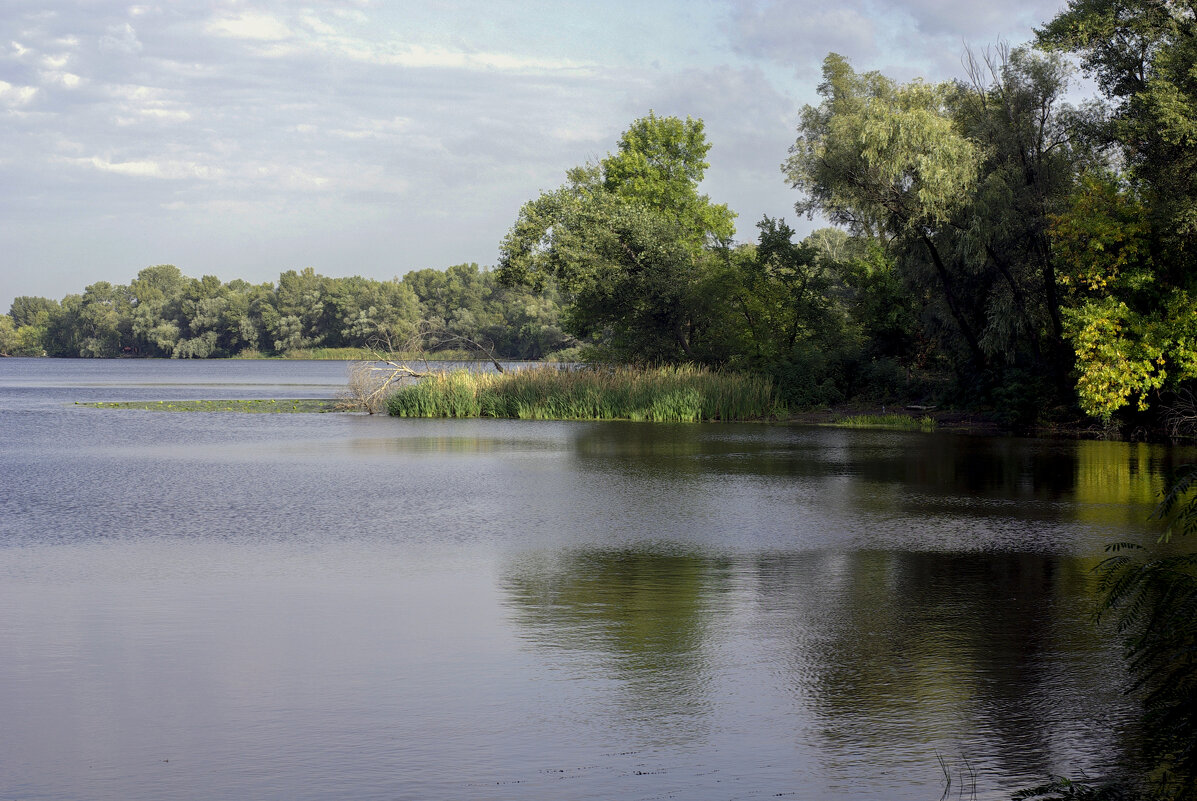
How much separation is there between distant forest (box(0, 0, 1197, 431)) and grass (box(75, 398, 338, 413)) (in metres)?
4.64

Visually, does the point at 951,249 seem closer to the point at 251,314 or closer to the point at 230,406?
the point at 230,406

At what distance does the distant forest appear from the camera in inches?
1015

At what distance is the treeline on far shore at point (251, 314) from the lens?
129125 millimetres

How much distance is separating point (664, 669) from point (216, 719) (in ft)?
9.12

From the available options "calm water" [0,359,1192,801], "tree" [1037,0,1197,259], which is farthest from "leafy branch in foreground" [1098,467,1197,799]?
"tree" [1037,0,1197,259]

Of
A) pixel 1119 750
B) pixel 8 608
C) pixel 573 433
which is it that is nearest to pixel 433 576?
pixel 8 608

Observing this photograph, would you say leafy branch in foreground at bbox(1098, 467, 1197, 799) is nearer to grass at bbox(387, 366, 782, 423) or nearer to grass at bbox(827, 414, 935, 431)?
grass at bbox(827, 414, 935, 431)

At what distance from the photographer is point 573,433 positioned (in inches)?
1220

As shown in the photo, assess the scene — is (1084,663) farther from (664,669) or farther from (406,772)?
(406,772)

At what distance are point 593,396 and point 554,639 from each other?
97.6 ft

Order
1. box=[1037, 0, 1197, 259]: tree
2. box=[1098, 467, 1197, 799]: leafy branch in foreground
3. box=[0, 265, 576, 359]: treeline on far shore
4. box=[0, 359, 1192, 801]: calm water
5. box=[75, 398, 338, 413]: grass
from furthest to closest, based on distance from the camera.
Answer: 1. box=[0, 265, 576, 359]: treeline on far shore
2. box=[75, 398, 338, 413]: grass
3. box=[1037, 0, 1197, 259]: tree
4. box=[0, 359, 1192, 801]: calm water
5. box=[1098, 467, 1197, 799]: leafy branch in foreground

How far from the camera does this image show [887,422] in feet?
112

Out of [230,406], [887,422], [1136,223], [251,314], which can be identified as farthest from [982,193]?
[251,314]

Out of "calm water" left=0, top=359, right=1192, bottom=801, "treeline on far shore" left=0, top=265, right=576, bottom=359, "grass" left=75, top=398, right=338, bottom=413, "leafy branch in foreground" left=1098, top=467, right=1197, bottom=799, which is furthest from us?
"treeline on far shore" left=0, top=265, right=576, bottom=359
